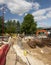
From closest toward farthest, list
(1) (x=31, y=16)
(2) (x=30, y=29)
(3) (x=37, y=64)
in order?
(3) (x=37, y=64) → (2) (x=30, y=29) → (1) (x=31, y=16)

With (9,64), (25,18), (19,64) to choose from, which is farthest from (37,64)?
(25,18)

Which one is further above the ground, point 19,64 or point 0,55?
point 0,55

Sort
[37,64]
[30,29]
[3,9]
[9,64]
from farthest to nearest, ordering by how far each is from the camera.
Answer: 1. [30,29]
2. [3,9]
3. [37,64]
4. [9,64]

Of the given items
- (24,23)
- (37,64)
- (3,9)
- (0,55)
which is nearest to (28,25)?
(24,23)

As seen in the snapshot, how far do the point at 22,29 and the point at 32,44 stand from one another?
5067 centimetres

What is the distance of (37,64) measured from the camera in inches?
594

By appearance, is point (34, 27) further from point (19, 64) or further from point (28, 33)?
point (19, 64)

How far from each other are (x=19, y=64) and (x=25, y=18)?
3064 inches

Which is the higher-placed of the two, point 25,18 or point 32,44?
point 25,18

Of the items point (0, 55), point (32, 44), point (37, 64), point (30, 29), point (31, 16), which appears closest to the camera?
point (0, 55)

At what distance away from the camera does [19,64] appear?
550 inches

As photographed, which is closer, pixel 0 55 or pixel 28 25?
pixel 0 55

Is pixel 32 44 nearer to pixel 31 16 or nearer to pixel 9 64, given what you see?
pixel 9 64

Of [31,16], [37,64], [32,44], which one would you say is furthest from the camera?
[31,16]
